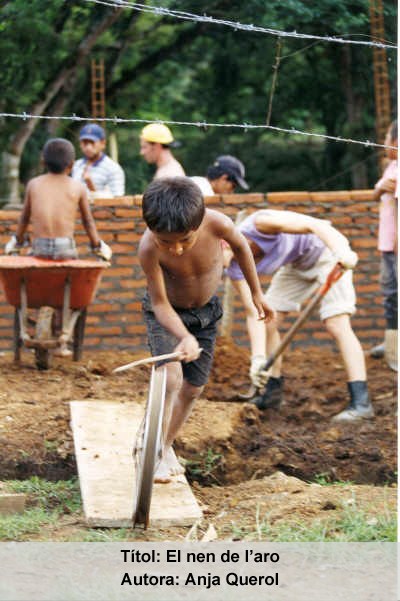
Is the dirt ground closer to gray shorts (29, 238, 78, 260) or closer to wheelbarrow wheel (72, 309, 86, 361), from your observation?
wheelbarrow wheel (72, 309, 86, 361)

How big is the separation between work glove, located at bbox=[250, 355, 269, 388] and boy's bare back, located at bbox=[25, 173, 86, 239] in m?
1.74

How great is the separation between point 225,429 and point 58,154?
103 inches

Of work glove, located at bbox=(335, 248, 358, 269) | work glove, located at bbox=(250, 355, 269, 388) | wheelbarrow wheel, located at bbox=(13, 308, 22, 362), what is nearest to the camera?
work glove, located at bbox=(335, 248, 358, 269)

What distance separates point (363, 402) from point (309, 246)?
111 cm

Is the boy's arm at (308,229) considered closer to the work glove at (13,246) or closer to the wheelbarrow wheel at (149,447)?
the work glove at (13,246)

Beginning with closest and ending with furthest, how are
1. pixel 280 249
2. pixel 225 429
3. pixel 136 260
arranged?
1. pixel 225 429
2. pixel 280 249
3. pixel 136 260

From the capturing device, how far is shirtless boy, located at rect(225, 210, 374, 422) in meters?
7.15

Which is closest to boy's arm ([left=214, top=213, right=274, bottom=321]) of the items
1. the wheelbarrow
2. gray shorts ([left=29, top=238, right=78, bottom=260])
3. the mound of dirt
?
the mound of dirt

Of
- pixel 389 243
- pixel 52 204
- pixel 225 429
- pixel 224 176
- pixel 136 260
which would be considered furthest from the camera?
pixel 136 260

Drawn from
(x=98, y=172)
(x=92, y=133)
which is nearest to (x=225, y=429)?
(x=92, y=133)

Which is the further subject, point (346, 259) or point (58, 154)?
point (58, 154)

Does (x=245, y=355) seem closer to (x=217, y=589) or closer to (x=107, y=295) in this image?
(x=107, y=295)

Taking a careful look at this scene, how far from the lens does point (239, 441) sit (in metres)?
6.70

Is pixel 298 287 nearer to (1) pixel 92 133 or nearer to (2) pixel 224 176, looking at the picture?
(2) pixel 224 176
